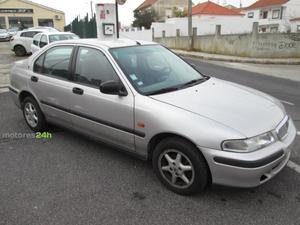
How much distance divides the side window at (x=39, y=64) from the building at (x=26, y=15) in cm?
4612

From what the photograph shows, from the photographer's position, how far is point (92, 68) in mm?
3740

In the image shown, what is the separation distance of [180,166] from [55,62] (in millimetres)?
2544

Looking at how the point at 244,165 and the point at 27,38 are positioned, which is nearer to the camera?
the point at 244,165

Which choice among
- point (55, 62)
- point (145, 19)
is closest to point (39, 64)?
point (55, 62)

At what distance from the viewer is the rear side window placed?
407cm

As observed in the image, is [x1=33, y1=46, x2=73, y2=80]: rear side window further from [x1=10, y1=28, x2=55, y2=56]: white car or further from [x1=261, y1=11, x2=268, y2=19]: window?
[x1=261, y1=11, x2=268, y2=19]: window

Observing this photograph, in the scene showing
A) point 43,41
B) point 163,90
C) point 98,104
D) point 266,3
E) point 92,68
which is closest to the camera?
point 163,90

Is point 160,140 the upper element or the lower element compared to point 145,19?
lower

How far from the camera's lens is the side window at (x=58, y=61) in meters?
4.06

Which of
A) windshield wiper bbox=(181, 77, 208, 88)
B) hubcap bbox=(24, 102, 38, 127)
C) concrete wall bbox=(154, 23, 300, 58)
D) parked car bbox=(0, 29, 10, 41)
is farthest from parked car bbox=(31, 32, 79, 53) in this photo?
parked car bbox=(0, 29, 10, 41)

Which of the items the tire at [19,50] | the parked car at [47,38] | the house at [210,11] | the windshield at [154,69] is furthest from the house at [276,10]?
the windshield at [154,69]

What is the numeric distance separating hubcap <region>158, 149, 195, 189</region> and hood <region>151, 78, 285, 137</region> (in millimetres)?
504

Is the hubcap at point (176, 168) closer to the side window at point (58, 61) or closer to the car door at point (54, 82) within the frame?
the car door at point (54, 82)

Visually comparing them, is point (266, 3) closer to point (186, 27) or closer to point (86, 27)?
point (186, 27)
